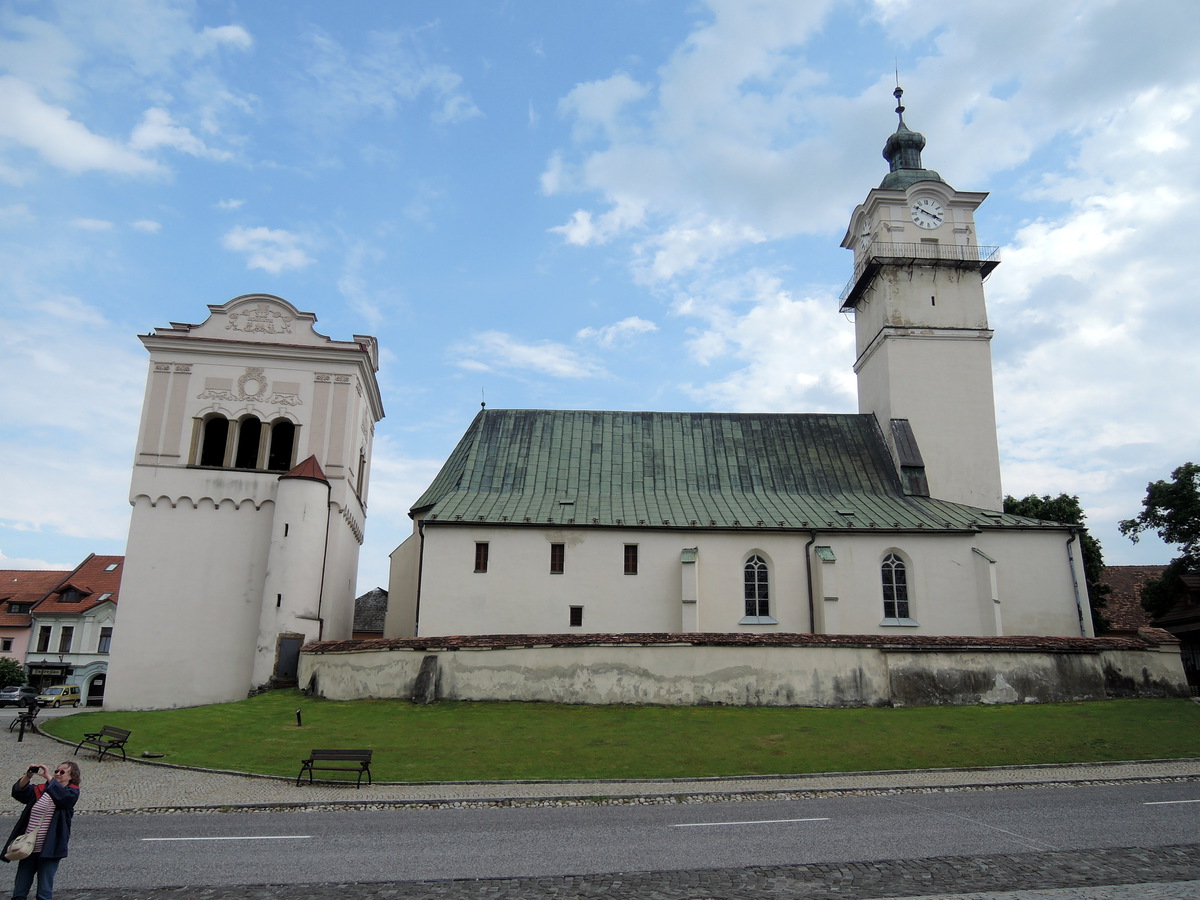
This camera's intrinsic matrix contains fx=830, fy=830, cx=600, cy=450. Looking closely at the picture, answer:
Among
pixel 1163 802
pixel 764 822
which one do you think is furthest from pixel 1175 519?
pixel 764 822

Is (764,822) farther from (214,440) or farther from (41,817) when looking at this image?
(214,440)

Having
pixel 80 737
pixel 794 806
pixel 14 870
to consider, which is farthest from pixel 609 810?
pixel 80 737

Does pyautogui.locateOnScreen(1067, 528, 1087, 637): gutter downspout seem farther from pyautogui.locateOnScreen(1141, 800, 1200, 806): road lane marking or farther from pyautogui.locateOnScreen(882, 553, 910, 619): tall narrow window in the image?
pyautogui.locateOnScreen(1141, 800, 1200, 806): road lane marking

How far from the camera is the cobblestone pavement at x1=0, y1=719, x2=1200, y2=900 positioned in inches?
396

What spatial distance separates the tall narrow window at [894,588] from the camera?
33688mm

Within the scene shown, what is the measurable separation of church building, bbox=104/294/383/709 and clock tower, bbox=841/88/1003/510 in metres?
24.2

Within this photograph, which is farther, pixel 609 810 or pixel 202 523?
pixel 202 523

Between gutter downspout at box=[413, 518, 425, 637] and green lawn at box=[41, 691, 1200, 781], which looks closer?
green lawn at box=[41, 691, 1200, 781]

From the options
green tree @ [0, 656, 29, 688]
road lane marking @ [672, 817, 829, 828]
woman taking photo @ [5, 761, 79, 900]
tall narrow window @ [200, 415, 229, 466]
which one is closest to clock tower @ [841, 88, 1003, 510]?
road lane marking @ [672, 817, 829, 828]

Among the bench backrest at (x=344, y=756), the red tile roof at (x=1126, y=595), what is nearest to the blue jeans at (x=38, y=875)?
the bench backrest at (x=344, y=756)

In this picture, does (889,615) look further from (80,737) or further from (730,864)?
(80,737)

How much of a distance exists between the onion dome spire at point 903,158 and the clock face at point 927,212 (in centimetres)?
152

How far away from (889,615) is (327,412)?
24330 millimetres

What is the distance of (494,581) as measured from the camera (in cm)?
3256
